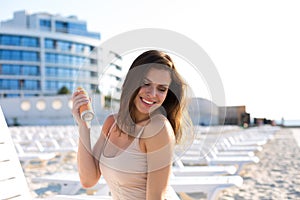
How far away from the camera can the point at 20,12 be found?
1916 inches

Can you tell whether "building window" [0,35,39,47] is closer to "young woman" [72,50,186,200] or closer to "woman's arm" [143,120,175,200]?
"young woman" [72,50,186,200]

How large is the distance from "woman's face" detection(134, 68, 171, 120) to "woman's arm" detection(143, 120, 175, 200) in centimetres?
9

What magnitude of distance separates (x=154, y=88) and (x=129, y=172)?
1.03 feet

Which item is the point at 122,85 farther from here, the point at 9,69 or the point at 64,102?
the point at 9,69

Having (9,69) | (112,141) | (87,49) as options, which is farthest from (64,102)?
(112,141)

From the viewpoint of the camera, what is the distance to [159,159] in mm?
1301

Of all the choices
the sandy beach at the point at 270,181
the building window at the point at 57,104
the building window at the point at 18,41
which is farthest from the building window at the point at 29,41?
the sandy beach at the point at 270,181

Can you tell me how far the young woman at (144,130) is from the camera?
1.31m

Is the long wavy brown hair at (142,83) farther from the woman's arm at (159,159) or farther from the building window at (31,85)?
the building window at (31,85)

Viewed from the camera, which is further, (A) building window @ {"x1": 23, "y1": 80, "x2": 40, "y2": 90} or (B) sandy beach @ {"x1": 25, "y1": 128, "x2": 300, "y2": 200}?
(A) building window @ {"x1": 23, "y1": 80, "x2": 40, "y2": 90}

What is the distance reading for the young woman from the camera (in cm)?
131

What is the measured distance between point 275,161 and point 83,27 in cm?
4750

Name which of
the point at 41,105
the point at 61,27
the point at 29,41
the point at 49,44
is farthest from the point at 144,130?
the point at 61,27

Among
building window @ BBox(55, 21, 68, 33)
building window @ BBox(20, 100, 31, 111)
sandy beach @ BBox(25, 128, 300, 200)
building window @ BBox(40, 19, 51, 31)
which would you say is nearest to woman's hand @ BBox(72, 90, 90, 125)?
sandy beach @ BBox(25, 128, 300, 200)
